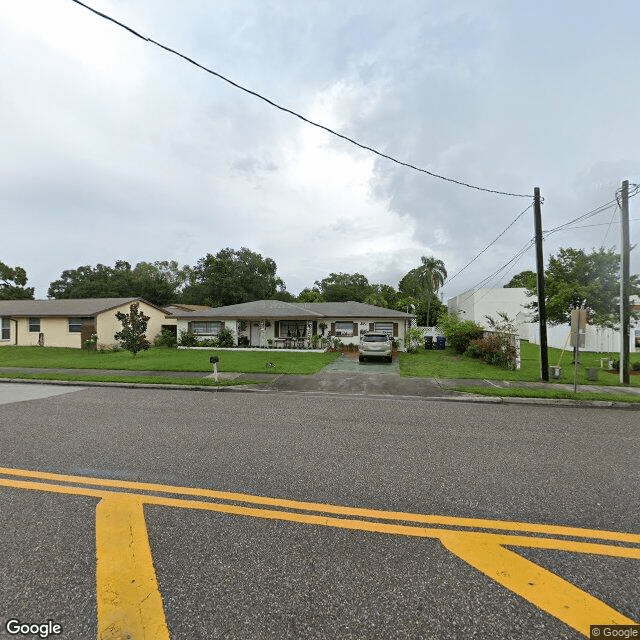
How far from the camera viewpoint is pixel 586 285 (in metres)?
20.2

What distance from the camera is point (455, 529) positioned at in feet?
10.1

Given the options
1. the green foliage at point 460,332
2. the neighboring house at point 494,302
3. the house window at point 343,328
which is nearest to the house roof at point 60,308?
the house window at point 343,328

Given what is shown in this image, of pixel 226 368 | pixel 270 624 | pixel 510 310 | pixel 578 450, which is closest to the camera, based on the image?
pixel 270 624

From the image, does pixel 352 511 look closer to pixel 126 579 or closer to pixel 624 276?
pixel 126 579

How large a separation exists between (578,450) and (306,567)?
483cm

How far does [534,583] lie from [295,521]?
188 centimetres

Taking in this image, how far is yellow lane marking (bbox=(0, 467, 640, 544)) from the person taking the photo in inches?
120

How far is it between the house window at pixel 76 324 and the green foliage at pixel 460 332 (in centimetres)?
2565

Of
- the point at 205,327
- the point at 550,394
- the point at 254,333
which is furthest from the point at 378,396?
the point at 205,327

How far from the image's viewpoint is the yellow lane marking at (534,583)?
2.13 metres

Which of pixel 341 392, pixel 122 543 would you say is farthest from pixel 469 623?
pixel 341 392

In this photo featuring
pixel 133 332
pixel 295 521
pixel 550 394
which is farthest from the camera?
pixel 133 332

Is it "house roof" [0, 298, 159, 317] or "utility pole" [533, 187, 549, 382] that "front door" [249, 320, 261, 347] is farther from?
"utility pole" [533, 187, 549, 382]

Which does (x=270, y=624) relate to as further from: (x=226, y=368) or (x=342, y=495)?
(x=226, y=368)
